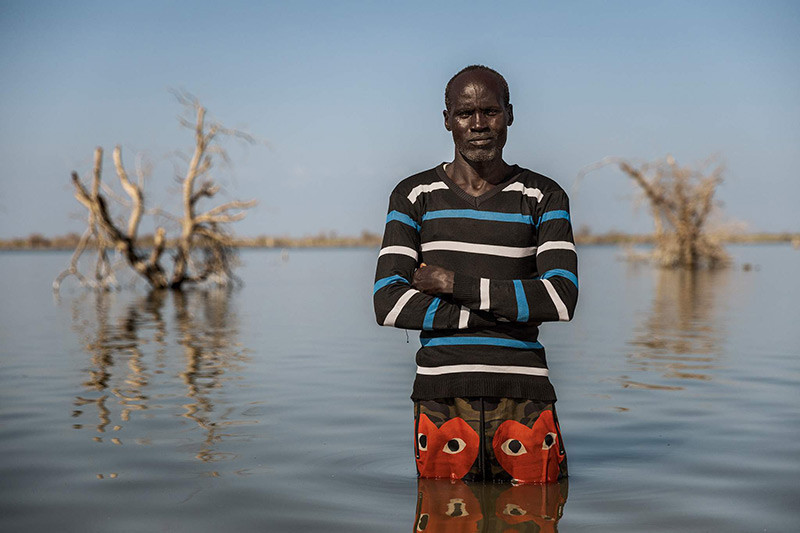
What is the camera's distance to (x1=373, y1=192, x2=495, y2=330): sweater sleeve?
12.5 ft

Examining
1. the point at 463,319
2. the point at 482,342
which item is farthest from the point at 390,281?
Answer: the point at 482,342

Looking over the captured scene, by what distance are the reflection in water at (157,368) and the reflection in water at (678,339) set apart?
4.25 meters

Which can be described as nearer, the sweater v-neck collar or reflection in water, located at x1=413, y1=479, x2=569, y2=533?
the sweater v-neck collar

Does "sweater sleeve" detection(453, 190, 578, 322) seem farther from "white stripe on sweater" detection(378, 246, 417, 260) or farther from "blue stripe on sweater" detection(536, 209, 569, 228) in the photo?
"white stripe on sweater" detection(378, 246, 417, 260)

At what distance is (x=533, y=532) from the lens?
4262mm

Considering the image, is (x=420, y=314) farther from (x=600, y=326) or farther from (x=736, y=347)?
(x=600, y=326)

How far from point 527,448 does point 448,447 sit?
32 centimetres

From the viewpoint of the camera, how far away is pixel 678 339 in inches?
561

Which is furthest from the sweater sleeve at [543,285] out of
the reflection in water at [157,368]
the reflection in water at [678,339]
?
the reflection in water at [678,339]

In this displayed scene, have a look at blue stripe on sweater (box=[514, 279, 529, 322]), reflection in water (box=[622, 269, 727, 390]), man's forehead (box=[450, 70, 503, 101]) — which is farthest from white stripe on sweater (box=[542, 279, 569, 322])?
reflection in water (box=[622, 269, 727, 390])

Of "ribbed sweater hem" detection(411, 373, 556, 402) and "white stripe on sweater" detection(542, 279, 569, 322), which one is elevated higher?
"white stripe on sweater" detection(542, 279, 569, 322)

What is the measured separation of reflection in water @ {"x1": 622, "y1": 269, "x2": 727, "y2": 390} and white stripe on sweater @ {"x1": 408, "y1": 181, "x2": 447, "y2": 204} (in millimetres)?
6014

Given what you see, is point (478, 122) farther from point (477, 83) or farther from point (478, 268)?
point (478, 268)

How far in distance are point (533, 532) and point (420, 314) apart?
1.19 metres
